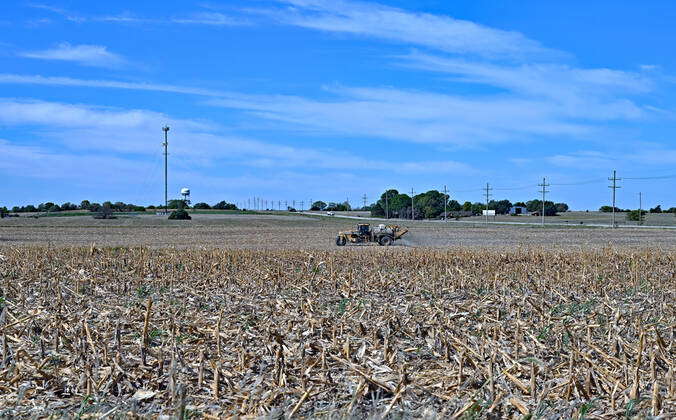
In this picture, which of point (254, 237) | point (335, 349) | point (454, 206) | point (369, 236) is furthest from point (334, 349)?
point (454, 206)

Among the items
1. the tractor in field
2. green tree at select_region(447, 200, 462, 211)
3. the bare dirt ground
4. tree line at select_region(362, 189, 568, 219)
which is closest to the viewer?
the tractor in field

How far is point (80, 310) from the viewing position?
11391 mm

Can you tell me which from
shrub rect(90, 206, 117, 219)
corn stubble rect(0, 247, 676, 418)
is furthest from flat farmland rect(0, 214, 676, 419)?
shrub rect(90, 206, 117, 219)


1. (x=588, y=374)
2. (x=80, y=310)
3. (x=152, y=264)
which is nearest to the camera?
(x=588, y=374)

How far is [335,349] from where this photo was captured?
8.34 meters

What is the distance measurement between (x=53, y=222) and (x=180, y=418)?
80.7 meters

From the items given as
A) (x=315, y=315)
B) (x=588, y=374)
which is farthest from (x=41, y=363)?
(x=588, y=374)

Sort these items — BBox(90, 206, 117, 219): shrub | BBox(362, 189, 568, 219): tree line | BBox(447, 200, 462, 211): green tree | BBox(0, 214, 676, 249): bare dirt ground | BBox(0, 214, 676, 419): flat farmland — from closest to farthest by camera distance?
BBox(0, 214, 676, 419): flat farmland < BBox(0, 214, 676, 249): bare dirt ground < BBox(90, 206, 117, 219): shrub < BBox(362, 189, 568, 219): tree line < BBox(447, 200, 462, 211): green tree

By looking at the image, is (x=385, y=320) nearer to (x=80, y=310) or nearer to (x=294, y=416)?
(x=294, y=416)

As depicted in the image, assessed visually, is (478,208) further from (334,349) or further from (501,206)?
(334,349)

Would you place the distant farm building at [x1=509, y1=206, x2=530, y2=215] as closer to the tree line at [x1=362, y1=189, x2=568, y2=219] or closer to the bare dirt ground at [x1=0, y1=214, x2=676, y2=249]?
the tree line at [x1=362, y1=189, x2=568, y2=219]

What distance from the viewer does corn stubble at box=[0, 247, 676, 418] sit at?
22.2 feet

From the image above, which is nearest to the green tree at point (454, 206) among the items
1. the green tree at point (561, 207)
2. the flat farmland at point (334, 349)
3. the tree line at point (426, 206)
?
the tree line at point (426, 206)

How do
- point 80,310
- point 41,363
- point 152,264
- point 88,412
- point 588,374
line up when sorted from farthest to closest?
point 152,264, point 80,310, point 41,363, point 588,374, point 88,412
